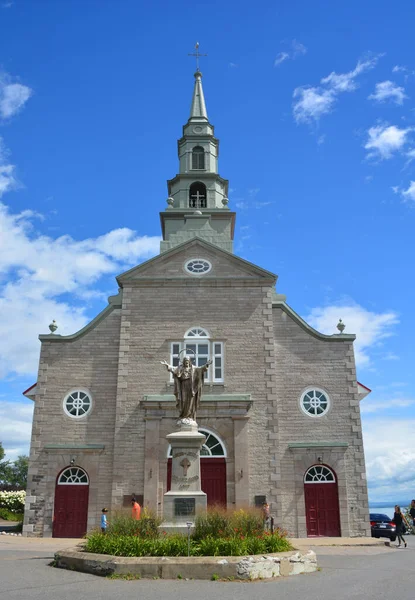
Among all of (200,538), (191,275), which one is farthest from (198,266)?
(200,538)

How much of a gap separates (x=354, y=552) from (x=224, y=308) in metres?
10.9

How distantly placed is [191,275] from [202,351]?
139 inches

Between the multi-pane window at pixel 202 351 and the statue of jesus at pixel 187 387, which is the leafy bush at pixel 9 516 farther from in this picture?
the statue of jesus at pixel 187 387

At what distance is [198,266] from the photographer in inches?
984

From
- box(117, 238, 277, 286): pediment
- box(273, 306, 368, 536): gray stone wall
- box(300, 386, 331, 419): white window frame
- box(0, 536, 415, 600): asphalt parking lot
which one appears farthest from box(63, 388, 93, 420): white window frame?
box(0, 536, 415, 600): asphalt parking lot

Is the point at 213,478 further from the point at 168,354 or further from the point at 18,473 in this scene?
the point at 18,473

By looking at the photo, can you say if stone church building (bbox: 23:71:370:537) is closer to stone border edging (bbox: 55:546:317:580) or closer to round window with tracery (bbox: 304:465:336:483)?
round window with tracery (bbox: 304:465:336:483)

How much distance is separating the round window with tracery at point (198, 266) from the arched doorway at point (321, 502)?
939cm

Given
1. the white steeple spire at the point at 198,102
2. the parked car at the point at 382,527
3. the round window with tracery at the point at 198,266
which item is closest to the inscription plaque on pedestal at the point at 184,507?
the round window with tracery at the point at 198,266

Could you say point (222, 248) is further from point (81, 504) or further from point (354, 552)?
point (354, 552)

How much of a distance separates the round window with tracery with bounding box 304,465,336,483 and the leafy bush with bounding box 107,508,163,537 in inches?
413

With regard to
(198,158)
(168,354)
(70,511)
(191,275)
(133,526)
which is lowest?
(133,526)

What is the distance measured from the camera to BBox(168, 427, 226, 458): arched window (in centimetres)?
2152

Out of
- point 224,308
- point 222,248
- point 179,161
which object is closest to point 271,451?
point 224,308
